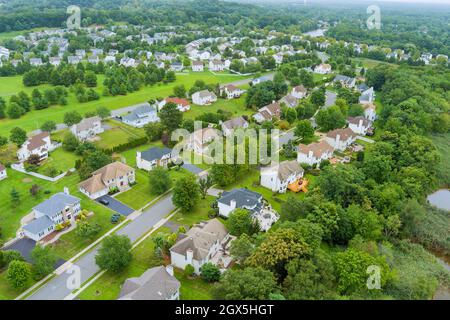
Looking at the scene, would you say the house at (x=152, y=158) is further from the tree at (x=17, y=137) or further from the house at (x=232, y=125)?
the tree at (x=17, y=137)

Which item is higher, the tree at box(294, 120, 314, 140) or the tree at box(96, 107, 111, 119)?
the tree at box(96, 107, 111, 119)

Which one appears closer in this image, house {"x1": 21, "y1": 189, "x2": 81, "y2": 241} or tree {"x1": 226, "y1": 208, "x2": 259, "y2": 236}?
house {"x1": 21, "y1": 189, "x2": 81, "y2": 241}

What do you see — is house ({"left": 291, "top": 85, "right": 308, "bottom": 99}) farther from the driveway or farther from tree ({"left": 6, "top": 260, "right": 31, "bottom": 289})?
tree ({"left": 6, "top": 260, "right": 31, "bottom": 289})

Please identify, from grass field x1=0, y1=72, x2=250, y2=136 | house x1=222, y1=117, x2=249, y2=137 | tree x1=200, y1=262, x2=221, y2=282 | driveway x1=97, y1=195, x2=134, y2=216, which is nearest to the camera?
tree x1=200, y1=262, x2=221, y2=282

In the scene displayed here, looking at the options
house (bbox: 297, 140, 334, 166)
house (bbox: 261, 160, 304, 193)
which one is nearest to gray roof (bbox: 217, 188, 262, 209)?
house (bbox: 261, 160, 304, 193)

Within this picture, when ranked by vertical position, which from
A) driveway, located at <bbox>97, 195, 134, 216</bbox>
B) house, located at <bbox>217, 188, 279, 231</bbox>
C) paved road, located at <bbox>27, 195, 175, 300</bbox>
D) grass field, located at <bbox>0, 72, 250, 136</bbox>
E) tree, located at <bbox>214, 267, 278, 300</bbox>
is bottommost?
paved road, located at <bbox>27, 195, 175, 300</bbox>

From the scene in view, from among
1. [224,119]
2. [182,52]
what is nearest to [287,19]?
[182,52]
